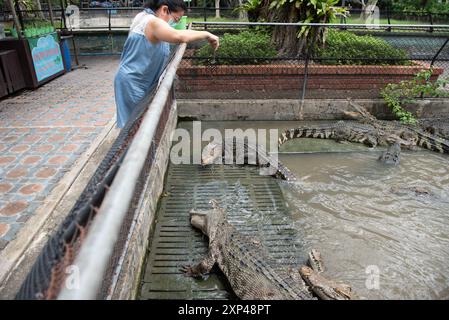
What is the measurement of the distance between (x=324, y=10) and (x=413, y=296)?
5.71 m

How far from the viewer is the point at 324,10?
666 centimetres

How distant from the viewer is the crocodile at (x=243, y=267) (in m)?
2.64

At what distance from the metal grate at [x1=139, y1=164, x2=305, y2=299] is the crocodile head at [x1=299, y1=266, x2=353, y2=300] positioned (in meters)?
0.33

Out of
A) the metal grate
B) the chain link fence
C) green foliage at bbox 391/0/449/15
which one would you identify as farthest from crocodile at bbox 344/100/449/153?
green foliage at bbox 391/0/449/15

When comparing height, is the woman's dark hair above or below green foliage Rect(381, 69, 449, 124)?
above

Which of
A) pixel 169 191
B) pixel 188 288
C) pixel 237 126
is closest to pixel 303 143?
pixel 237 126

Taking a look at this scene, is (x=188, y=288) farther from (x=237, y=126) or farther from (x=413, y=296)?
(x=237, y=126)

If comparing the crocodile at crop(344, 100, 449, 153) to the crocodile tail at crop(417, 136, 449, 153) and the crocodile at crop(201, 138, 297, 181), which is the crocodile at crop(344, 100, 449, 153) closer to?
the crocodile tail at crop(417, 136, 449, 153)

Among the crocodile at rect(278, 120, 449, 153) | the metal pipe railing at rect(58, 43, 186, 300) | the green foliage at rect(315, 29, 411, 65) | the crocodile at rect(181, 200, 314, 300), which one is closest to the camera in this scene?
the metal pipe railing at rect(58, 43, 186, 300)

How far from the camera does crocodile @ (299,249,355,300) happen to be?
265cm

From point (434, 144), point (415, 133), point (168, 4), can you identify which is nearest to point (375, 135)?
point (415, 133)

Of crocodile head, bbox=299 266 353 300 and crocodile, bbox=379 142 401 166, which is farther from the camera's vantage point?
crocodile, bbox=379 142 401 166

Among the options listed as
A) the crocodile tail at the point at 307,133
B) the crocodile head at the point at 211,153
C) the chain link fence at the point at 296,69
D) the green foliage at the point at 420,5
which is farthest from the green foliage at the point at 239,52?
the green foliage at the point at 420,5

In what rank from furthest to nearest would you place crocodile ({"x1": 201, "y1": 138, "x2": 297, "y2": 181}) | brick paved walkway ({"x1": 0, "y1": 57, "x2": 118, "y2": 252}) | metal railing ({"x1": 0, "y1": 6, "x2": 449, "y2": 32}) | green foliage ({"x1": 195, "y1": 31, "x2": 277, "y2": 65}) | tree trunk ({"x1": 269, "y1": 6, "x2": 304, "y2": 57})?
metal railing ({"x1": 0, "y1": 6, "x2": 449, "y2": 32}), tree trunk ({"x1": 269, "y1": 6, "x2": 304, "y2": 57}), green foliage ({"x1": 195, "y1": 31, "x2": 277, "y2": 65}), crocodile ({"x1": 201, "y1": 138, "x2": 297, "y2": 181}), brick paved walkway ({"x1": 0, "y1": 57, "x2": 118, "y2": 252})
